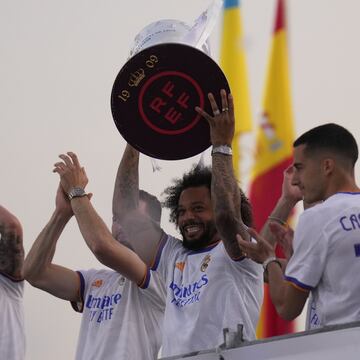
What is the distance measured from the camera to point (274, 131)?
8.08m

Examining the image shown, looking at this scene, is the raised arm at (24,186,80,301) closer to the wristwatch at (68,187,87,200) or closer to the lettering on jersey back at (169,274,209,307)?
the wristwatch at (68,187,87,200)

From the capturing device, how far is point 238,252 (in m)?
4.21

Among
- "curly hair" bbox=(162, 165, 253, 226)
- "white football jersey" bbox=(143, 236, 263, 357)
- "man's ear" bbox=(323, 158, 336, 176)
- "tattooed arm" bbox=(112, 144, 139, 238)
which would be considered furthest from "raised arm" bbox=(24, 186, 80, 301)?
"man's ear" bbox=(323, 158, 336, 176)

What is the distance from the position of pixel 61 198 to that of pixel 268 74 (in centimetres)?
331

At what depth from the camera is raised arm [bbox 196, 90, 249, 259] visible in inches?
163

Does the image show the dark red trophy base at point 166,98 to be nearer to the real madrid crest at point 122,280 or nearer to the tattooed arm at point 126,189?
the tattooed arm at point 126,189

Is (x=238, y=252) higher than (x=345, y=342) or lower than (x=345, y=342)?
higher

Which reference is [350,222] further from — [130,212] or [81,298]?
[81,298]

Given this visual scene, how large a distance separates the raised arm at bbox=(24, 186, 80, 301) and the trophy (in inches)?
40.4

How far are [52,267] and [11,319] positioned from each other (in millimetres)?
530

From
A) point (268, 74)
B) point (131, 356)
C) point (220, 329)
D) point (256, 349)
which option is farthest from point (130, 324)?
point (268, 74)

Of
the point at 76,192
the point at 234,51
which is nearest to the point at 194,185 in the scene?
the point at 76,192

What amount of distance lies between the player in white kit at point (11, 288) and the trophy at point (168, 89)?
1.60 m

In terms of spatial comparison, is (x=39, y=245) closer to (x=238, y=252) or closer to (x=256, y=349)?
(x=238, y=252)
